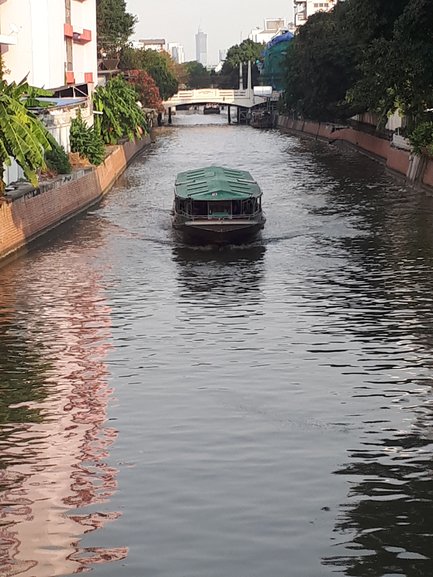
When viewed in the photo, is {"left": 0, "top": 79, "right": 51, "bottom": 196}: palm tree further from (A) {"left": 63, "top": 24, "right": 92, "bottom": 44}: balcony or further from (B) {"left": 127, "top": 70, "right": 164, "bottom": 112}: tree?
(B) {"left": 127, "top": 70, "right": 164, "bottom": 112}: tree

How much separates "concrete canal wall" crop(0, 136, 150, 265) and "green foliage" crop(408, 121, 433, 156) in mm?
16688

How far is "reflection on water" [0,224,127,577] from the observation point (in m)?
15.3

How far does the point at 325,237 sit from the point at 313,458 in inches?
1134

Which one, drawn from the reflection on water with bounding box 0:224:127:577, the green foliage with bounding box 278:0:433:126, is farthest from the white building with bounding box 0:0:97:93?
the reflection on water with bounding box 0:224:127:577

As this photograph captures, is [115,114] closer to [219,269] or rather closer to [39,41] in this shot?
[39,41]

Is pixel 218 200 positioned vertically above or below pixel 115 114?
below

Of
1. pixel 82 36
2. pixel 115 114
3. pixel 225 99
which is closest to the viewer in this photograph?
pixel 115 114

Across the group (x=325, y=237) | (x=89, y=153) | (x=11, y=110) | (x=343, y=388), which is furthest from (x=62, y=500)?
(x=89, y=153)

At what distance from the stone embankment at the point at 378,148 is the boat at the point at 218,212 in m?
17.2

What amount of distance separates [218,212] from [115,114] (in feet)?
154

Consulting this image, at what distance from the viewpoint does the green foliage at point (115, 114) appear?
86.8m

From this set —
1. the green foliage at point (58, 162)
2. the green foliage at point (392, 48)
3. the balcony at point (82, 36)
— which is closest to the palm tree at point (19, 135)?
the green foliage at point (392, 48)

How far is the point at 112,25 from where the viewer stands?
148 m

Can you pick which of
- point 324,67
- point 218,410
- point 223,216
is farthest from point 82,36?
point 218,410
